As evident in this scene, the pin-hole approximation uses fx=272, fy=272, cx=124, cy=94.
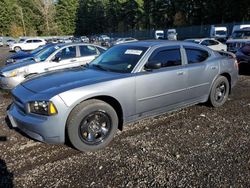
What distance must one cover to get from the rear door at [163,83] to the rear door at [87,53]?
435 cm

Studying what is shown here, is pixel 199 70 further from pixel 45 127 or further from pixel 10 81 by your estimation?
pixel 10 81

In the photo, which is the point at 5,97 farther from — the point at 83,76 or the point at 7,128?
the point at 83,76

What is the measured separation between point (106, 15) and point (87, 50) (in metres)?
87.0

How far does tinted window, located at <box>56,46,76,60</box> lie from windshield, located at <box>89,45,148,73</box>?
11.9 feet

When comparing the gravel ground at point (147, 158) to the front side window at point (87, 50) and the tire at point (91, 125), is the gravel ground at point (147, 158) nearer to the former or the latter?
the tire at point (91, 125)

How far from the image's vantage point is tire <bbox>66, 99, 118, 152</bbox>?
12.9 ft

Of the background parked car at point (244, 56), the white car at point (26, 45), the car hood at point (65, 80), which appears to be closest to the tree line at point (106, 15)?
the white car at point (26, 45)

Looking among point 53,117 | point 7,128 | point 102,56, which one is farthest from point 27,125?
point 102,56

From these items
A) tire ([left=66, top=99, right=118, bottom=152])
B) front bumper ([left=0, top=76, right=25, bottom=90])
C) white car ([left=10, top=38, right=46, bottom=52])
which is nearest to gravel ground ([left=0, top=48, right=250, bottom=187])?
tire ([left=66, top=99, right=118, bottom=152])

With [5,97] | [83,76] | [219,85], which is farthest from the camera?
[5,97]

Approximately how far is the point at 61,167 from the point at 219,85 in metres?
4.06

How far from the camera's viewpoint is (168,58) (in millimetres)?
5137

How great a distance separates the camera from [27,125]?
3869 mm

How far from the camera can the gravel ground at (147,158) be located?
337 centimetres
